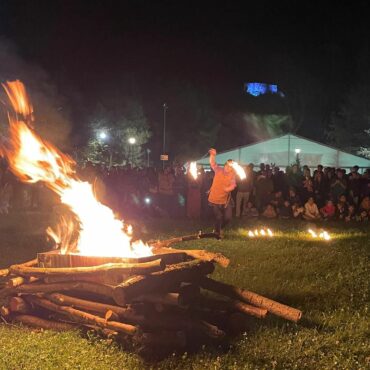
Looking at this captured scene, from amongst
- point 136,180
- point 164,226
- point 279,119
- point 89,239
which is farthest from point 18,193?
point 279,119

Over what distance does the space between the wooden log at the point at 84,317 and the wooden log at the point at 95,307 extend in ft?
0.22

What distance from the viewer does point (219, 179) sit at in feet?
41.0

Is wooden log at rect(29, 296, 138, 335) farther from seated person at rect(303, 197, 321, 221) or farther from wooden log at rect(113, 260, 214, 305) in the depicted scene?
seated person at rect(303, 197, 321, 221)

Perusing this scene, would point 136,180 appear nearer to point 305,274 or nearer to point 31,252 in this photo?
point 31,252

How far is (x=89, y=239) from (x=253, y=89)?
7668 cm

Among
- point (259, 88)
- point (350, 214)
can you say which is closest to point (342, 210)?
A: point (350, 214)

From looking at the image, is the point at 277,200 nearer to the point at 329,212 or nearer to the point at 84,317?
the point at 329,212

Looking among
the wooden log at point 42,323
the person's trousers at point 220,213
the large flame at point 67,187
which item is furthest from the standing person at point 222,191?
the wooden log at point 42,323

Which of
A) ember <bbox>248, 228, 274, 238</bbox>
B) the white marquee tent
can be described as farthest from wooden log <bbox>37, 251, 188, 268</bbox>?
the white marquee tent

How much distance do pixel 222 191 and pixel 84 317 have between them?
661 centimetres

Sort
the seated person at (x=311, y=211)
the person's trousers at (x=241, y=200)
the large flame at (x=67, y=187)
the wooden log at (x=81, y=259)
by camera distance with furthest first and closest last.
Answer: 1. the person's trousers at (x=241, y=200)
2. the seated person at (x=311, y=211)
3. the large flame at (x=67, y=187)
4. the wooden log at (x=81, y=259)

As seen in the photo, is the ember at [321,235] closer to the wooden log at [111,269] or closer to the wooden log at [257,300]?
the wooden log at [257,300]

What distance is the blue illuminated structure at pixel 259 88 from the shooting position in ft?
245

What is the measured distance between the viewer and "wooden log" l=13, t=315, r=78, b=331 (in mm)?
6699
